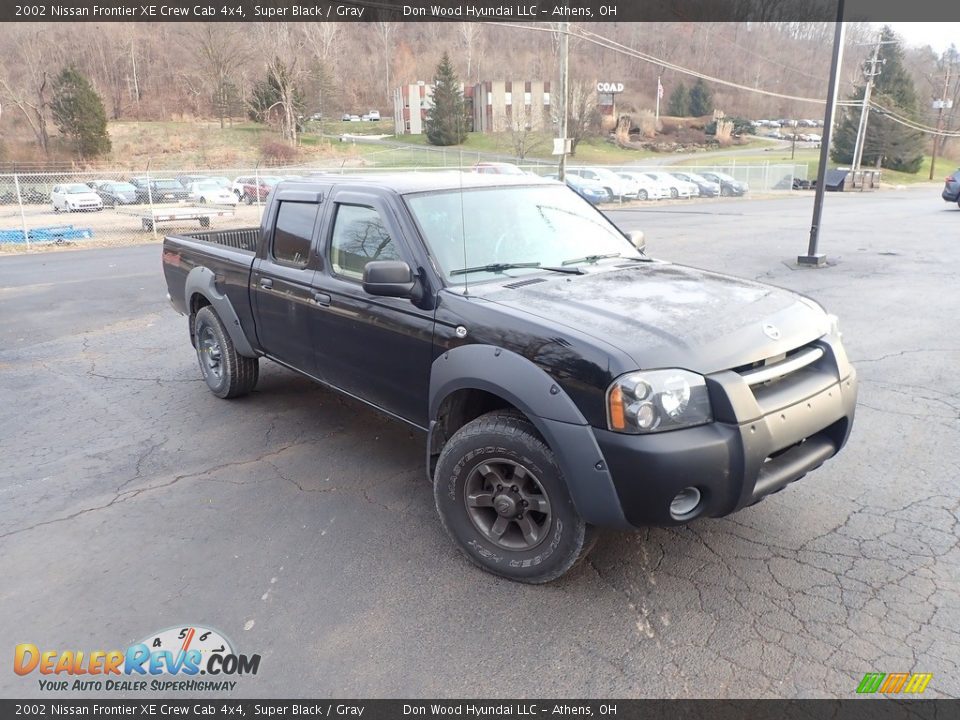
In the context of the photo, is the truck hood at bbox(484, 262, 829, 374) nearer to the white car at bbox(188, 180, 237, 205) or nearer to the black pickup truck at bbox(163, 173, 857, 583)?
the black pickup truck at bbox(163, 173, 857, 583)

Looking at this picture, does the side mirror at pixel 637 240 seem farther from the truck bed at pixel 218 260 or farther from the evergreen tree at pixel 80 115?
the evergreen tree at pixel 80 115

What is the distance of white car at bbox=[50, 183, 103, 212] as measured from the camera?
88.2 ft

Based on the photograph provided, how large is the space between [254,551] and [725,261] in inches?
458

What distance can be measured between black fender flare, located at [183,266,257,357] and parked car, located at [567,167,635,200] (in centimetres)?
2805

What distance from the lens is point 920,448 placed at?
4609mm

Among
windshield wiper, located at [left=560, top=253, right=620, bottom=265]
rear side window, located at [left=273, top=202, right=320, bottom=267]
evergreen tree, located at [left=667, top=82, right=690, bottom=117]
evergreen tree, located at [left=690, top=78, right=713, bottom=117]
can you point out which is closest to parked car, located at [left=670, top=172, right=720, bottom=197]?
windshield wiper, located at [left=560, top=253, right=620, bottom=265]

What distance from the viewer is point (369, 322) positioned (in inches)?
157

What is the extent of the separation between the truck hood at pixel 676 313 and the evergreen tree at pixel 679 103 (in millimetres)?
83441

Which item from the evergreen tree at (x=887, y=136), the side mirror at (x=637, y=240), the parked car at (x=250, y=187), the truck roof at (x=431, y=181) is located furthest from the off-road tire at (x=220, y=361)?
the evergreen tree at (x=887, y=136)

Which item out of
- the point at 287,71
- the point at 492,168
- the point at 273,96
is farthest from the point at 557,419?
the point at 273,96

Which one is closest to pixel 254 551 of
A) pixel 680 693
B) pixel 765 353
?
pixel 680 693

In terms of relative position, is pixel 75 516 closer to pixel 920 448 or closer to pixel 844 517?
pixel 844 517

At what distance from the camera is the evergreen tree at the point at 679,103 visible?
259ft

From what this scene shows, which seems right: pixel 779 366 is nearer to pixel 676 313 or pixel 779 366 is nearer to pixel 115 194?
pixel 676 313
